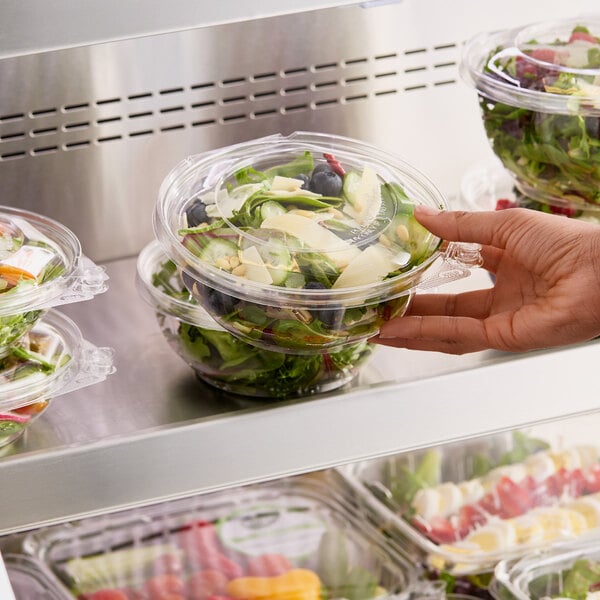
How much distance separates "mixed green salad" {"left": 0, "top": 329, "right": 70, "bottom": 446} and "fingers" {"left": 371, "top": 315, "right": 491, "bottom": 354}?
1.25ft

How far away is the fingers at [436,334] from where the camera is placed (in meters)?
1.16

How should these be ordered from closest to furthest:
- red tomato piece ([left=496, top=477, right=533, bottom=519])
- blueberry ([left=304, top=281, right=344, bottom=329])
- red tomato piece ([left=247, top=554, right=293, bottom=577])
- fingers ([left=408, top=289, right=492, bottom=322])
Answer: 1. blueberry ([left=304, top=281, right=344, bottom=329])
2. fingers ([left=408, top=289, right=492, bottom=322])
3. red tomato piece ([left=247, top=554, right=293, bottom=577])
4. red tomato piece ([left=496, top=477, right=533, bottom=519])

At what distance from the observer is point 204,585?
1634mm

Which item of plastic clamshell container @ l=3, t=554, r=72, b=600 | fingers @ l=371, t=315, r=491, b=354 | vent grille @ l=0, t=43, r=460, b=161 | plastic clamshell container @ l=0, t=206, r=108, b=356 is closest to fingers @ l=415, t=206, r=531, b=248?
fingers @ l=371, t=315, r=491, b=354

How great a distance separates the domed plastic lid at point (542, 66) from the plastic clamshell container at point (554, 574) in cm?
83

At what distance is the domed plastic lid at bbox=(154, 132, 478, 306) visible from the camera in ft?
3.45

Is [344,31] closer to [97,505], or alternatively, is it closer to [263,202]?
[263,202]

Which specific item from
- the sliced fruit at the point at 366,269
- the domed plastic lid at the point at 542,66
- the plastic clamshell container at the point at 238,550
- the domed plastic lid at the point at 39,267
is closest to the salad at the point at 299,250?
the sliced fruit at the point at 366,269

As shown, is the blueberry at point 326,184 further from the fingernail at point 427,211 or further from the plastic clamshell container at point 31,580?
the plastic clamshell container at point 31,580

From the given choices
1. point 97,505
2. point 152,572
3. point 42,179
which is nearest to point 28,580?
point 152,572

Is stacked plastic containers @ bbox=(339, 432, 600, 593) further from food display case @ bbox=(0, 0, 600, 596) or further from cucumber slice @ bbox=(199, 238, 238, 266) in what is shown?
cucumber slice @ bbox=(199, 238, 238, 266)

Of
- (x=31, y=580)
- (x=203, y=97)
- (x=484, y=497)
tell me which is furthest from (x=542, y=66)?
(x=31, y=580)

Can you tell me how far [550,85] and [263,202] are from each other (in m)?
0.48

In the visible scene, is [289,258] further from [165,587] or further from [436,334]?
[165,587]
